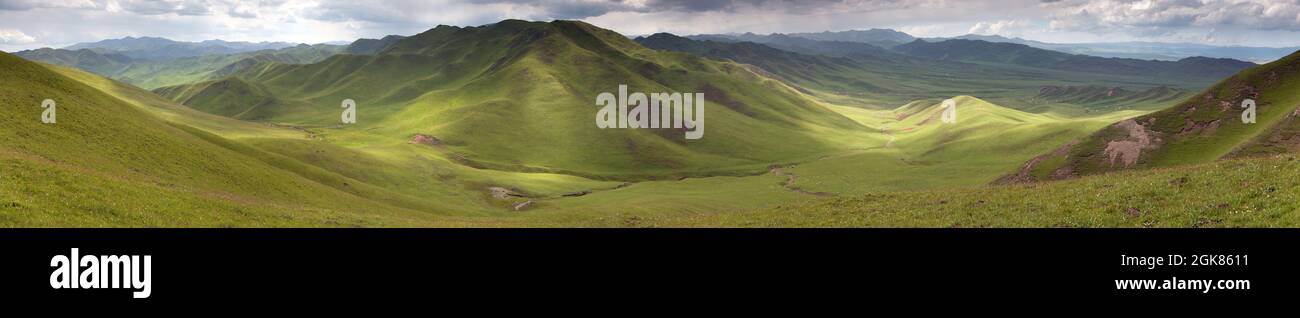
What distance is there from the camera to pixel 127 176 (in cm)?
4722

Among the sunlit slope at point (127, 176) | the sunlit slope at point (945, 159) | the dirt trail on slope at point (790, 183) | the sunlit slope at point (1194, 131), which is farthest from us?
the sunlit slope at point (945, 159)

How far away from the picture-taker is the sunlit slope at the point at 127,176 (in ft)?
105

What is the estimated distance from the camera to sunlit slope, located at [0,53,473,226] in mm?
32031

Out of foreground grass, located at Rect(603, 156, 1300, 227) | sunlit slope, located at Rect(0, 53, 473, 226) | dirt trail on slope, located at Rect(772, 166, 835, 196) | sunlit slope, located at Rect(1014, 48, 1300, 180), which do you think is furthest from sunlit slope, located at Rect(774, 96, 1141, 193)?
sunlit slope, located at Rect(0, 53, 473, 226)

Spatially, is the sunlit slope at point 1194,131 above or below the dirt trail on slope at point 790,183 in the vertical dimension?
above

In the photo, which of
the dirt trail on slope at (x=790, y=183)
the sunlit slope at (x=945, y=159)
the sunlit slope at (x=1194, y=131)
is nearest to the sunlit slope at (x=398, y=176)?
the dirt trail on slope at (x=790, y=183)

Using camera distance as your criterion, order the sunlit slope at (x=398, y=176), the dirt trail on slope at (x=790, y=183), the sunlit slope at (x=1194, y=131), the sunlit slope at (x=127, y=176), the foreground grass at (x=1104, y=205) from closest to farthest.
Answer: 1. the foreground grass at (x=1104, y=205)
2. the sunlit slope at (x=127, y=176)
3. the sunlit slope at (x=398, y=176)
4. the sunlit slope at (x=1194, y=131)
5. the dirt trail on slope at (x=790, y=183)

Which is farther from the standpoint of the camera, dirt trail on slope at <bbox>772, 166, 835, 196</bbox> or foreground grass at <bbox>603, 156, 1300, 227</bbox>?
dirt trail on slope at <bbox>772, 166, 835, 196</bbox>

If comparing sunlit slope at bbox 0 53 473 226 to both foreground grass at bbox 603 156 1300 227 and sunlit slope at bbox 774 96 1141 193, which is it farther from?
sunlit slope at bbox 774 96 1141 193

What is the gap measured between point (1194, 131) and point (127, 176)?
403ft

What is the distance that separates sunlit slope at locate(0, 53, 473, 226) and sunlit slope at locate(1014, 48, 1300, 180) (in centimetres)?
8868

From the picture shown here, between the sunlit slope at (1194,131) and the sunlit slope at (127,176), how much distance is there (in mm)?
88682

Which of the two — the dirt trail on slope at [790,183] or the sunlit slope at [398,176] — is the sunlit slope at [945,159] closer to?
the dirt trail on slope at [790,183]
